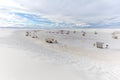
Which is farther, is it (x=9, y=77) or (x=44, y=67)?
(x=44, y=67)

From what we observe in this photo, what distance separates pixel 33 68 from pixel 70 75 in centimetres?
98

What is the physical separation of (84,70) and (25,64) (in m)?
1.63

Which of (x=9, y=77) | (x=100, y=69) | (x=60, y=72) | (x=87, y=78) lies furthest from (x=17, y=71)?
(x=100, y=69)

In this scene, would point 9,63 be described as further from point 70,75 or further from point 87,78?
point 87,78

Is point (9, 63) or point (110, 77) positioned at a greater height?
point (9, 63)

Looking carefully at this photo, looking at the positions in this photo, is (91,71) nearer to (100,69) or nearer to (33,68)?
(100,69)

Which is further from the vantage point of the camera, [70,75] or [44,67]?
[44,67]

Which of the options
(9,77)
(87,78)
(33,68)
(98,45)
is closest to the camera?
(9,77)

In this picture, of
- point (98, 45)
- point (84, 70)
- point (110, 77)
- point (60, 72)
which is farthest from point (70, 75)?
point (98, 45)

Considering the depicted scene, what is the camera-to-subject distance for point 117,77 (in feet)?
11.0

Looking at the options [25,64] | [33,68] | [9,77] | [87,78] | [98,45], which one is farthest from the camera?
[98,45]

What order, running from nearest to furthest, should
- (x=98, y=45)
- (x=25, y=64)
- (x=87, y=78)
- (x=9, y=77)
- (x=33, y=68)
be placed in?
(x=9, y=77)
(x=87, y=78)
(x=33, y=68)
(x=25, y=64)
(x=98, y=45)

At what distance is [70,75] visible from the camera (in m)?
3.35

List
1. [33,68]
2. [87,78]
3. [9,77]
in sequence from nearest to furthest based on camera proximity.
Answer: [9,77] → [87,78] → [33,68]
